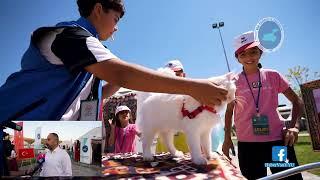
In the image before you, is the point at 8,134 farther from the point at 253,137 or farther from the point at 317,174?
the point at 317,174

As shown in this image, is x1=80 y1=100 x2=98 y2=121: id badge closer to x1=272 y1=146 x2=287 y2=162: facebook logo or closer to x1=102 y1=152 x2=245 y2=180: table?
x1=102 y1=152 x2=245 y2=180: table

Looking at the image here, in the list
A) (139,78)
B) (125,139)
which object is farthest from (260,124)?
(125,139)

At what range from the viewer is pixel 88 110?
1049 millimetres

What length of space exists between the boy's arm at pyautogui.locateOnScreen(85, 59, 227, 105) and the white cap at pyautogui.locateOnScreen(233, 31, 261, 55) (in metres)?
1.35

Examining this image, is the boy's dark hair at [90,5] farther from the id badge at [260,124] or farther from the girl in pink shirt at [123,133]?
the girl in pink shirt at [123,133]

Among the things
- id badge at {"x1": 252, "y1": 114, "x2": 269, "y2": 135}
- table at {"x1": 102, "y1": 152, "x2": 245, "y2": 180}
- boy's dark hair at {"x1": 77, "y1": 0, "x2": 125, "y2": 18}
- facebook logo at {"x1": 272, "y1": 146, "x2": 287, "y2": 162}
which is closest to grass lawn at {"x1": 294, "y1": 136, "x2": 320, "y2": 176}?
facebook logo at {"x1": 272, "y1": 146, "x2": 287, "y2": 162}

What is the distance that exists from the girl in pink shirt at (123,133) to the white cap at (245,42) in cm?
144

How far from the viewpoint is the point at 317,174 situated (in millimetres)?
6414

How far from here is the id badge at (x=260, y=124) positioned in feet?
7.75

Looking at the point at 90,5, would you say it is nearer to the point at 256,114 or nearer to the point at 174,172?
the point at 174,172

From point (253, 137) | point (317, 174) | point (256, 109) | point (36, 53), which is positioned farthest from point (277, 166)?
point (317, 174)

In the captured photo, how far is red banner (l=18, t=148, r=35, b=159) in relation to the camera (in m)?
0.94

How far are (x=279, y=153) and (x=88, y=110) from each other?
67.9 inches

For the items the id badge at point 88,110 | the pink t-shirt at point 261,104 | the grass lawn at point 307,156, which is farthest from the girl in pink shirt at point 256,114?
the grass lawn at point 307,156
